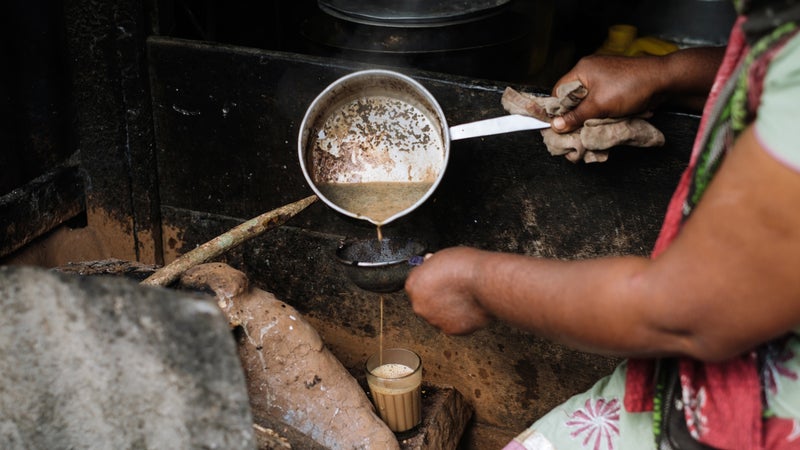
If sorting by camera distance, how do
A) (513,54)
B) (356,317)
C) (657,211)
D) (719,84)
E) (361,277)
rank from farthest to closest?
(356,317), (513,54), (657,211), (361,277), (719,84)

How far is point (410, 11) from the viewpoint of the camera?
300 cm

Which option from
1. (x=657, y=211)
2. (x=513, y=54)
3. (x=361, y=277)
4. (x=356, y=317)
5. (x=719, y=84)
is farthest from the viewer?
(x=356, y=317)

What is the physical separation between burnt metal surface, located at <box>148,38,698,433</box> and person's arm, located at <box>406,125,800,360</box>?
0.99 metres

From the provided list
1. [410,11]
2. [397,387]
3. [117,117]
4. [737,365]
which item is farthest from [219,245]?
[737,365]

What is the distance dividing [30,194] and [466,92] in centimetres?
178

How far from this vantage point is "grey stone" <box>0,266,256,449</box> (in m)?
1.56

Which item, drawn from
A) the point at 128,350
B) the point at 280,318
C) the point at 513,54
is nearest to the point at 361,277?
the point at 280,318

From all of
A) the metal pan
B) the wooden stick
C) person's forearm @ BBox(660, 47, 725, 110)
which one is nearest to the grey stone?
the wooden stick

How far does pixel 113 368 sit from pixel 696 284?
3.78 ft

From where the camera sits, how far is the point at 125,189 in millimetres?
3545

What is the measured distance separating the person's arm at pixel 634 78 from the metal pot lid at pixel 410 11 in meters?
0.74

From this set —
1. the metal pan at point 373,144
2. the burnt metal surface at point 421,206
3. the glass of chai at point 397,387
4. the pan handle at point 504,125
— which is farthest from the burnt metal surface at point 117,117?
the pan handle at point 504,125

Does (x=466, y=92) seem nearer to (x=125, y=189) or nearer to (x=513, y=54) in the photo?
(x=513, y=54)

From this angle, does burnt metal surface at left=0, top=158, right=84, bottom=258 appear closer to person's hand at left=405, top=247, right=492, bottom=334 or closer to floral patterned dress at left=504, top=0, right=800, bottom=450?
person's hand at left=405, top=247, right=492, bottom=334
